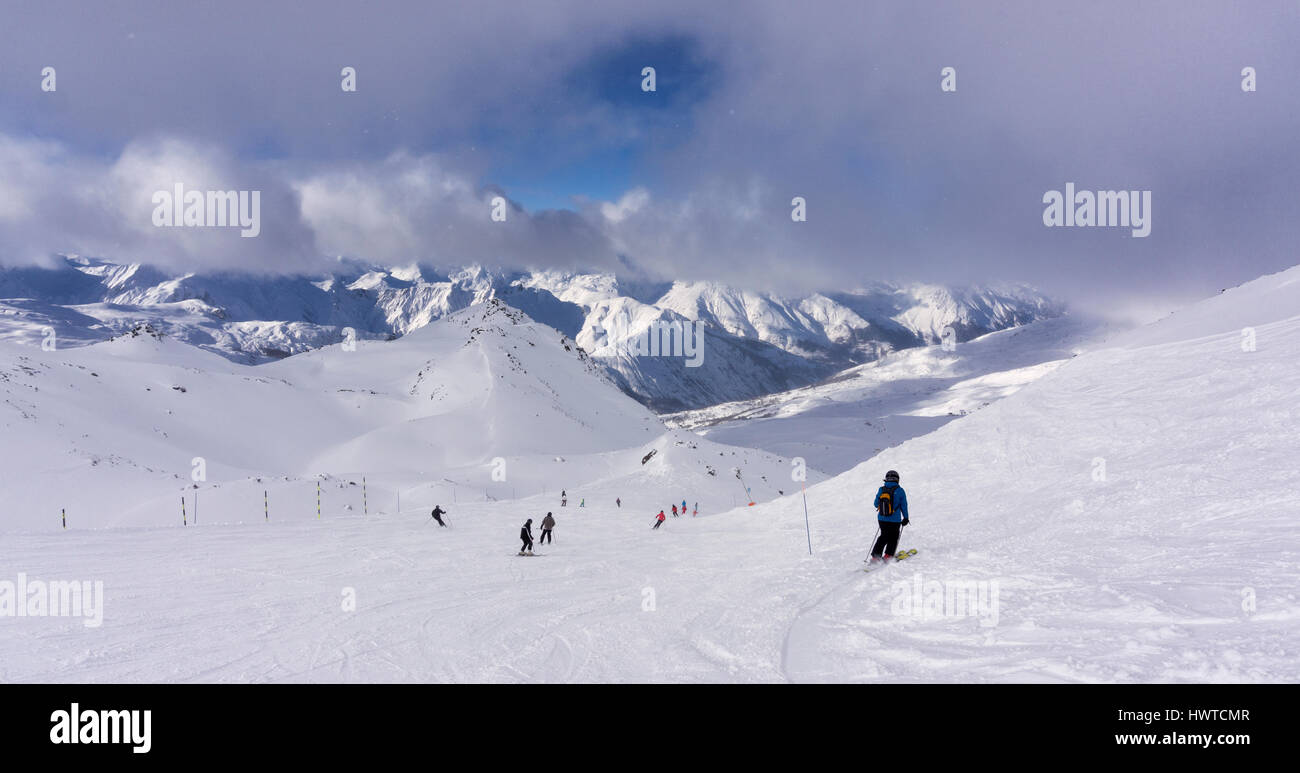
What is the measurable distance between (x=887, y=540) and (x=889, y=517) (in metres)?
0.58

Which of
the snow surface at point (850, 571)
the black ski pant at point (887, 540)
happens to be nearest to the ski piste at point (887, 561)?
the black ski pant at point (887, 540)

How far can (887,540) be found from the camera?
13680mm

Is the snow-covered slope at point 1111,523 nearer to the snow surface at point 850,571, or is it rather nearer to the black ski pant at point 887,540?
the snow surface at point 850,571

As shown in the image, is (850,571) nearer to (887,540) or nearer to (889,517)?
(887,540)

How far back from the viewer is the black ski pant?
13562 mm

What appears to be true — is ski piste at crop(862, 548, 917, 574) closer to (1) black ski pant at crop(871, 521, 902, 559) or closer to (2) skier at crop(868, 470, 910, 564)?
(2) skier at crop(868, 470, 910, 564)

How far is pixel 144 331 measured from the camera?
369 feet

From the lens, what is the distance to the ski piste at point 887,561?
43.6 ft

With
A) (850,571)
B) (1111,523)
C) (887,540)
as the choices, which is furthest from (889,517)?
(1111,523)

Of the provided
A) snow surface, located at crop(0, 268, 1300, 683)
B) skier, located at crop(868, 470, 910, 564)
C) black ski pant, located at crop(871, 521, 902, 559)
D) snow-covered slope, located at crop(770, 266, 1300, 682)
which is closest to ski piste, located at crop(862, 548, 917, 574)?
skier, located at crop(868, 470, 910, 564)

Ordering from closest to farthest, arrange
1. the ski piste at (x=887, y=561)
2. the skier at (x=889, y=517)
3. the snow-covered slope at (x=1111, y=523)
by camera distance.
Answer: the snow-covered slope at (x=1111, y=523)
the ski piste at (x=887, y=561)
the skier at (x=889, y=517)
